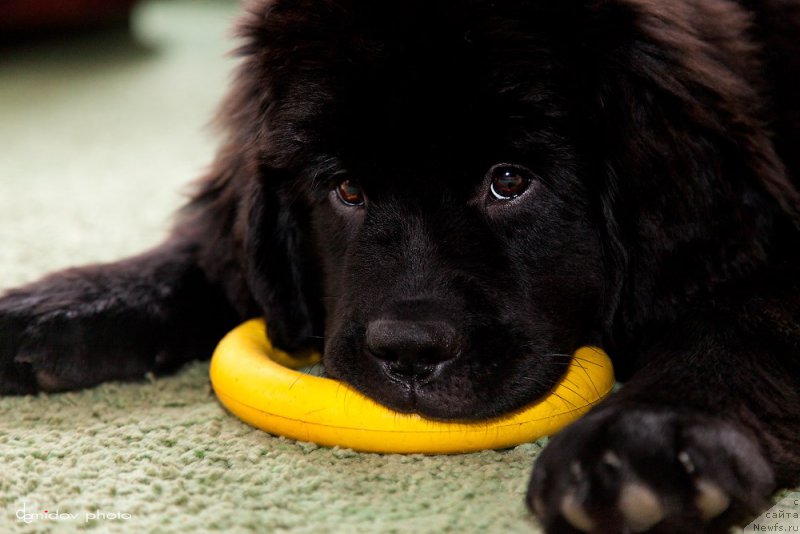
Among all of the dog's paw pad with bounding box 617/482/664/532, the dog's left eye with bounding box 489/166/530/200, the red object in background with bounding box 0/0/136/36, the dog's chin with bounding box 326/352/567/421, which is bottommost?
the red object in background with bounding box 0/0/136/36

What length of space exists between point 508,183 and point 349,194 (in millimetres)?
341

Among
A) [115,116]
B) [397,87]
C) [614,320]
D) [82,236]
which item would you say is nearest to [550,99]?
[397,87]

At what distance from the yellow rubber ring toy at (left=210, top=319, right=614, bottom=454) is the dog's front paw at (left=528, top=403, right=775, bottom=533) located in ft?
0.98

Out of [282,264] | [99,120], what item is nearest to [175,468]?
[282,264]

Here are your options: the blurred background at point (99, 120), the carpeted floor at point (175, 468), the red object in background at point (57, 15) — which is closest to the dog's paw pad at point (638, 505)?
the carpeted floor at point (175, 468)

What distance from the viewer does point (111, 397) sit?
2.16 m

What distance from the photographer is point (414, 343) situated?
1.70 m

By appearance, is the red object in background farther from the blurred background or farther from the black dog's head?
the black dog's head

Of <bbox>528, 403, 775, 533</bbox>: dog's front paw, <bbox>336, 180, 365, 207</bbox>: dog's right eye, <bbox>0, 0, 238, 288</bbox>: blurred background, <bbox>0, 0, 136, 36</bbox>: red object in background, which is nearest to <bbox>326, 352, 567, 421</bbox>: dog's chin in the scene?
<bbox>528, 403, 775, 533</bbox>: dog's front paw

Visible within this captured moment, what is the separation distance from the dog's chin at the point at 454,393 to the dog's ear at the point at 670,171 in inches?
11.1

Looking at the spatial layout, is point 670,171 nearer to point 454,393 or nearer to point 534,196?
point 534,196

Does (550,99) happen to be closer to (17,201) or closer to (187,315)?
(187,315)

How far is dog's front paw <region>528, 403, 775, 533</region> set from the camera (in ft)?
4.59

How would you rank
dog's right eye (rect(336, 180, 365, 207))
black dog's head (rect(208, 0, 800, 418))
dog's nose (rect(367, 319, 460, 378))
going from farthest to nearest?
dog's right eye (rect(336, 180, 365, 207))
black dog's head (rect(208, 0, 800, 418))
dog's nose (rect(367, 319, 460, 378))
